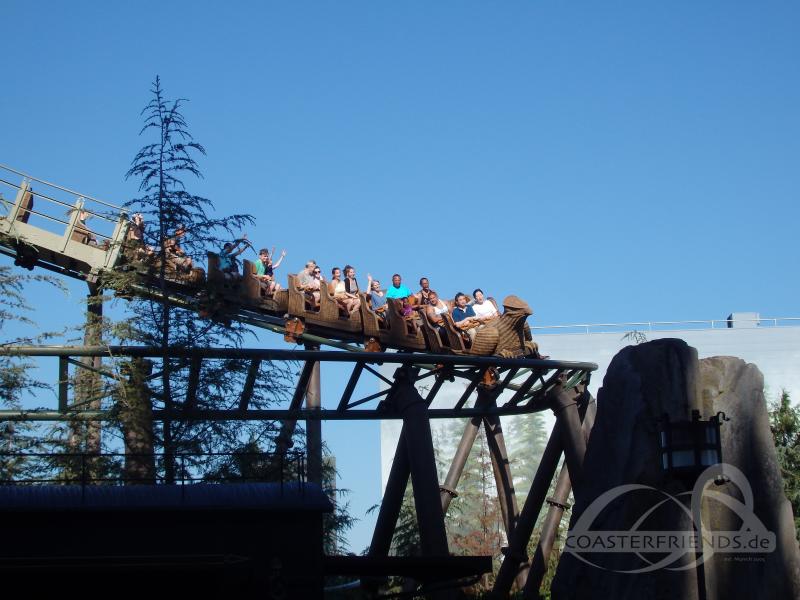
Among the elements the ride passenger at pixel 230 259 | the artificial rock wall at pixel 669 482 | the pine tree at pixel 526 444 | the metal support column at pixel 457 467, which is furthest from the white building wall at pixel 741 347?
the artificial rock wall at pixel 669 482

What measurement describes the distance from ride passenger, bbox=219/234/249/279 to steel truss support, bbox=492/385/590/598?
5673 millimetres

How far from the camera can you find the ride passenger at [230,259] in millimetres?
17984

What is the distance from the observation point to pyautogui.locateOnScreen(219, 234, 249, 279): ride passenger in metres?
18.0

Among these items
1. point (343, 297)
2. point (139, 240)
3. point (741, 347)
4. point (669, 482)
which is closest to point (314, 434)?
point (343, 297)

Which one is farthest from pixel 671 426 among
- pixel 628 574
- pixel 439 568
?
pixel 439 568

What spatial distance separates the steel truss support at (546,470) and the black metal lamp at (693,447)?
948 cm

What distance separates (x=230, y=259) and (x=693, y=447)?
940 cm

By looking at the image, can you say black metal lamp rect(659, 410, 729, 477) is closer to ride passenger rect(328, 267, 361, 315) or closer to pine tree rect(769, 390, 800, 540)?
ride passenger rect(328, 267, 361, 315)

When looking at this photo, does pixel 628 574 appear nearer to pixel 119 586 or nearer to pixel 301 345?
pixel 119 586

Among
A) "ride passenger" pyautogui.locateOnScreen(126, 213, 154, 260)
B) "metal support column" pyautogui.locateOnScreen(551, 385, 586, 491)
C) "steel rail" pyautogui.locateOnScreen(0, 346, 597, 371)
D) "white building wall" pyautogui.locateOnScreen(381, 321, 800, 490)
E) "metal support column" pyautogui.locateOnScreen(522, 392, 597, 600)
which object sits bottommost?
"metal support column" pyautogui.locateOnScreen(522, 392, 597, 600)

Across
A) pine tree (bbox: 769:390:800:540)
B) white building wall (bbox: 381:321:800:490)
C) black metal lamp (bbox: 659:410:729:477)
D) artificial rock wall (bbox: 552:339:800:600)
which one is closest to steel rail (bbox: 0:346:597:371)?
artificial rock wall (bbox: 552:339:800:600)

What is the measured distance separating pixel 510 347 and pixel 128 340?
6451mm

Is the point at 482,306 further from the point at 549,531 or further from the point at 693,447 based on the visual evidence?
the point at 693,447

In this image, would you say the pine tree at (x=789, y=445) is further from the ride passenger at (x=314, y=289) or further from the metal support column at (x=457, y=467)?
the ride passenger at (x=314, y=289)
